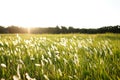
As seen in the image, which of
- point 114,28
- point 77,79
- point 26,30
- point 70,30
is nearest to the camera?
point 77,79

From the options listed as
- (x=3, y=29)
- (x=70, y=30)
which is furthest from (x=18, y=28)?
(x=70, y=30)

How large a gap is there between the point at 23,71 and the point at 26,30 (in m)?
34.6

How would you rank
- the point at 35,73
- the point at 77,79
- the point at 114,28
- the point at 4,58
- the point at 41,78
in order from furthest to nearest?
the point at 114,28 < the point at 4,58 < the point at 35,73 < the point at 41,78 < the point at 77,79

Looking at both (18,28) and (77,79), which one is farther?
(18,28)

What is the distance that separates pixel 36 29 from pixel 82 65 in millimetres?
34555

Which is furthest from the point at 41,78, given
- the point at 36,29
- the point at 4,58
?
the point at 36,29

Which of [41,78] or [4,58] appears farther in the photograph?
[4,58]

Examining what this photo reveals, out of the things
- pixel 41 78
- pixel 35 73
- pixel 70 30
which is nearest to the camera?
pixel 41 78

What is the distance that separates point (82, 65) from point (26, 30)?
3477 centimetres

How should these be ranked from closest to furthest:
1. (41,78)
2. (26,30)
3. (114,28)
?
(41,78)
(114,28)
(26,30)

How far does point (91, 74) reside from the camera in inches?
134

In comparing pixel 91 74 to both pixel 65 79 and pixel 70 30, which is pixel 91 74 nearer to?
pixel 65 79

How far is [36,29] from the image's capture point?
3812 cm

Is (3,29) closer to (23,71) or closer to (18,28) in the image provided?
(18,28)
